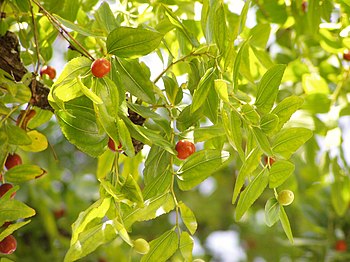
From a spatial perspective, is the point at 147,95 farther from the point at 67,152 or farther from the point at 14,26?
the point at 67,152

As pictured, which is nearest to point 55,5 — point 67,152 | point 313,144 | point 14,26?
point 14,26

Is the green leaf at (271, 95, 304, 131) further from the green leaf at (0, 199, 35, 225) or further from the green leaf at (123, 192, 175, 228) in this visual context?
the green leaf at (0, 199, 35, 225)

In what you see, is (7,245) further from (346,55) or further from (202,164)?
(346,55)

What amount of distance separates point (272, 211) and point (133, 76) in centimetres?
17

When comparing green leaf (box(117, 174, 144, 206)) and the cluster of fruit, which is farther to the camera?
the cluster of fruit

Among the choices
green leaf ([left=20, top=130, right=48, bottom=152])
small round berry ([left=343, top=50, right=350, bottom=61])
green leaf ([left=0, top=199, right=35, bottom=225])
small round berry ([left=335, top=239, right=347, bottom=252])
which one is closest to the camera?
green leaf ([left=0, top=199, right=35, bottom=225])

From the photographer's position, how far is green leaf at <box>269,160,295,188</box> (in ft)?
2.11

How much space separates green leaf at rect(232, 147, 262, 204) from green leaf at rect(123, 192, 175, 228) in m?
0.07

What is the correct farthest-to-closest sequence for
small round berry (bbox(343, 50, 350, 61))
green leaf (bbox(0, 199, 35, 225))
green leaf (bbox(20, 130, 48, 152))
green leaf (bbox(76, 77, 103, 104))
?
small round berry (bbox(343, 50, 350, 61))
green leaf (bbox(20, 130, 48, 152))
green leaf (bbox(0, 199, 35, 225))
green leaf (bbox(76, 77, 103, 104))

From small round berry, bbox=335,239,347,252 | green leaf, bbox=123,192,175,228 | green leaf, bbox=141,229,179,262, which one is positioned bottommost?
small round berry, bbox=335,239,347,252

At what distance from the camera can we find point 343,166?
1.07m

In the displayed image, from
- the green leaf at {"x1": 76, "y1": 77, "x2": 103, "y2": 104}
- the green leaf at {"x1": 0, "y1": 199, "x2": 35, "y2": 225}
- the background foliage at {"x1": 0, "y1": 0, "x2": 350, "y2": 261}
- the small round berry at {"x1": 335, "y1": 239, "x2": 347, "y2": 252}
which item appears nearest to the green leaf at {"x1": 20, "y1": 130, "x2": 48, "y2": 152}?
the background foliage at {"x1": 0, "y1": 0, "x2": 350, "y2": 261}

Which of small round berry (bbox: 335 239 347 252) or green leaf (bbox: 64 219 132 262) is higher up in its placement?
green leaf (bbox: 64 219 132 262)

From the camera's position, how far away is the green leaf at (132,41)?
0.59 metres
